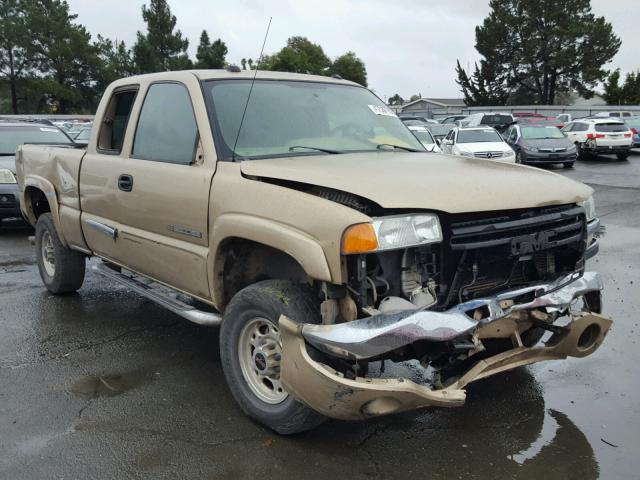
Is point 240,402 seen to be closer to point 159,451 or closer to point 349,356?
point 159,451

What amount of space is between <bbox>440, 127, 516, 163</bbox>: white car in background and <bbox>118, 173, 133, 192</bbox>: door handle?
1458 centimetres

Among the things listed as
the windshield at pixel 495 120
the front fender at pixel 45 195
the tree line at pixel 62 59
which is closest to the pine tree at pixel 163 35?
the tree line at pixel 62 59

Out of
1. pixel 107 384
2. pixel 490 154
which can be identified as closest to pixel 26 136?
pixel 107 384

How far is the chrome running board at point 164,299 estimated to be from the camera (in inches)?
153

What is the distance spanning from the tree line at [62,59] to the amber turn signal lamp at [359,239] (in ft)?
210

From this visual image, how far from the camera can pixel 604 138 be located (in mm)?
25031

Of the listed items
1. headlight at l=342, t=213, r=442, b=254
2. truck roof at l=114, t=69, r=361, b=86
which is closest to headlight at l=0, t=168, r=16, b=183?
truck roof at l=114, t=69, r=361, b=86

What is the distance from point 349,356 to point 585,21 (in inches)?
2898

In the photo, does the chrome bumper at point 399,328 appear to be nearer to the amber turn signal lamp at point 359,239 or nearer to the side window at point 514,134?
the amber turn signal lamp at point 359,239

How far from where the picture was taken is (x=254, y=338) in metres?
3.57

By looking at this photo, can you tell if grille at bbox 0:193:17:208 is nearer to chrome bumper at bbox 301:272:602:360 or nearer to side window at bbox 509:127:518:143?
chrome bumper at bbox 301:272:602:360

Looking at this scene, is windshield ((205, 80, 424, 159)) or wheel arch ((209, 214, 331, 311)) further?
windshield ((205, 80, 424, 159))

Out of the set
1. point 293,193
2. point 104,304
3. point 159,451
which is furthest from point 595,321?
point 104,304

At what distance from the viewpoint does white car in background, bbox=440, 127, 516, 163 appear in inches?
731
